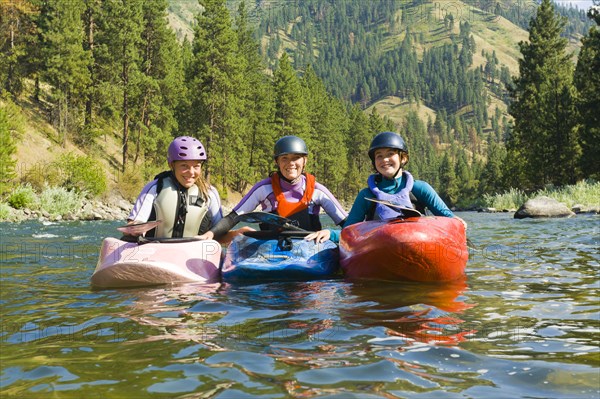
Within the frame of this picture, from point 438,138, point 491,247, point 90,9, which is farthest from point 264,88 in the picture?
point 438,138

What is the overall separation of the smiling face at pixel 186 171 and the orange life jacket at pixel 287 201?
1103 mm

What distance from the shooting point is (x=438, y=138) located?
200 metres

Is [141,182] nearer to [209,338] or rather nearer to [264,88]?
[264,88]

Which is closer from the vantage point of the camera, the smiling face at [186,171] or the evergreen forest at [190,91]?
the smiling face at [186,171]

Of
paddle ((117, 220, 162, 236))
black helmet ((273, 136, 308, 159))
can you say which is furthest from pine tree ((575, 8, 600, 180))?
paddle ((117, 220, 162, 236))

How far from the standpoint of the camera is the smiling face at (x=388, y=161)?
703 cm

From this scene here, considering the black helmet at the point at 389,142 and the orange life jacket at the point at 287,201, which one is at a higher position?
the black helmet at the point at 389,142

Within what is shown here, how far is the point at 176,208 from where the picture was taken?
24.5 feet

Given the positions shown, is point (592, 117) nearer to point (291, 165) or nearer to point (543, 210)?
point (543, 210)

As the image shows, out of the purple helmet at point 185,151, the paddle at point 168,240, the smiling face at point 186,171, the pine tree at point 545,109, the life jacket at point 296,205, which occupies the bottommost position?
the paddle at point 168,240

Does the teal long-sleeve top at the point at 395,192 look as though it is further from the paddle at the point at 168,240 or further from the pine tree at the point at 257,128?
the pine tree at the point at 257,128

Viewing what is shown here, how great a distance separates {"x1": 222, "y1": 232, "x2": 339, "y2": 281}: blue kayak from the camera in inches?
264

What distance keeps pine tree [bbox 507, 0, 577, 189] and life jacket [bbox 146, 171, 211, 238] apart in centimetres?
3790

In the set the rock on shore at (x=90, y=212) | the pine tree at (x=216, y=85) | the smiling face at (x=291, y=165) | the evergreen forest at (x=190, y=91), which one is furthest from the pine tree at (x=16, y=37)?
the smiling face at (x=291, y=165)
